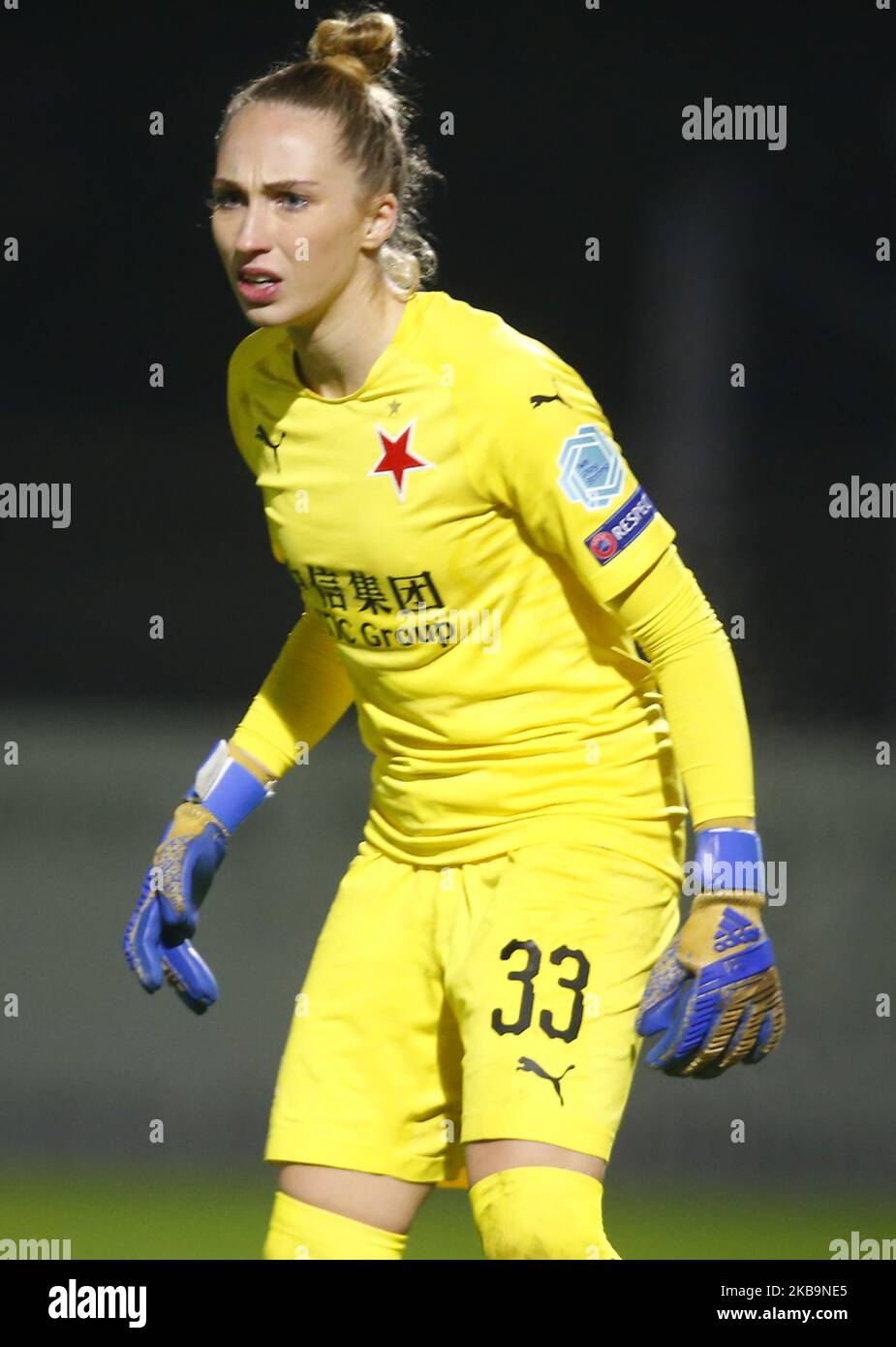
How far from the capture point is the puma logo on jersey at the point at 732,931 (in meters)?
2.39

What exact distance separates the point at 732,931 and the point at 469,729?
0.42 m

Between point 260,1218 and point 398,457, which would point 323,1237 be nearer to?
point 398,457

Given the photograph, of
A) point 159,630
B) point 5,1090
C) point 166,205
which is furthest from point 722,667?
point 166,205

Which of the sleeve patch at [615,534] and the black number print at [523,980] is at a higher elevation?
the sleeve patch at [615,534]

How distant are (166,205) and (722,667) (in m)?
4.28

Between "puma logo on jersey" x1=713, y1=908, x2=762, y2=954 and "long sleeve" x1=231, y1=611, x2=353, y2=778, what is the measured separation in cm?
76

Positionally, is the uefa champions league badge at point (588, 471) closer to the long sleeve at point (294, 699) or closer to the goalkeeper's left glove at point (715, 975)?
the goalkeeper's left glove at point (715, 975)

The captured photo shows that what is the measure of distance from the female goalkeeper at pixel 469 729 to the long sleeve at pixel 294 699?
0.82ft

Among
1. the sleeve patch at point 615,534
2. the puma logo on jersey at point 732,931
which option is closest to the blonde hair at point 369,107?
the sleeve patch at point 615,534

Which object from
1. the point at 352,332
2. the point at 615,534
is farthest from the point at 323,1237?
the point at 352,332

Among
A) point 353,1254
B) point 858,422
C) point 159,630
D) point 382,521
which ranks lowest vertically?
point 353,1254

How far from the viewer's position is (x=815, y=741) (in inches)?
223

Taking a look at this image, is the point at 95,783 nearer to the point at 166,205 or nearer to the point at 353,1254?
the point at 166,205

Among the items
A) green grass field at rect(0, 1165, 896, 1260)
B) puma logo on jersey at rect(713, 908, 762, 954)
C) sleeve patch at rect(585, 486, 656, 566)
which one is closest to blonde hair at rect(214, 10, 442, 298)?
sleeve patch at rect(585, 486, 656, 566)
